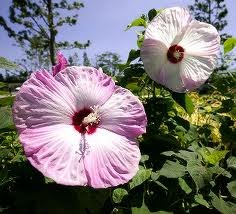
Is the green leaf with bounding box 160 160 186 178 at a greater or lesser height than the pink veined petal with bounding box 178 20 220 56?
lesser

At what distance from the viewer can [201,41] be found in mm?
1317

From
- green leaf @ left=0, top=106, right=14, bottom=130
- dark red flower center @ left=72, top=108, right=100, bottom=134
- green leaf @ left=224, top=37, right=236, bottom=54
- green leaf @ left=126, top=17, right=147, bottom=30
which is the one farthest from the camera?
green leaf @ left=224, top=37, right=236, bottom=54

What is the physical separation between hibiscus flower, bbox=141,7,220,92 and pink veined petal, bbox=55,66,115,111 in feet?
0.83

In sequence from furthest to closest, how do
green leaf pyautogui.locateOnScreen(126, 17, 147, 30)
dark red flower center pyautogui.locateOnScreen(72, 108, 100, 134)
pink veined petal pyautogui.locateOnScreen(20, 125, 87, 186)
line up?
green leaf pyautogui.locateOnScreen(126, 17, 147, 30), dark red flower center pyautogui.locateOnScreen(72, 108, 100, 134), pink veined petal pyautogui.locateOnScreen(20, 125, 87, 186)

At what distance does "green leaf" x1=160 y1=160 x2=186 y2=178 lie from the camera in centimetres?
119

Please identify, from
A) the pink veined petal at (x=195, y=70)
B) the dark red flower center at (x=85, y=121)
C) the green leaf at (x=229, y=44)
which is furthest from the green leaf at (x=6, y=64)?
the green leaf at (x=229, y=44)

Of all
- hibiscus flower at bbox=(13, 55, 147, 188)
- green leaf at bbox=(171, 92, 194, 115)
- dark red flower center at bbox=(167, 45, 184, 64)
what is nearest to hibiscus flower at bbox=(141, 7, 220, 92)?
dark red flower center at bbox=(167, 45, 184, 64)

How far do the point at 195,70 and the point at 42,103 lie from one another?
554mm

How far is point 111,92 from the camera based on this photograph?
103cm

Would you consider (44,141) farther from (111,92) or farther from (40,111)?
(111,92)

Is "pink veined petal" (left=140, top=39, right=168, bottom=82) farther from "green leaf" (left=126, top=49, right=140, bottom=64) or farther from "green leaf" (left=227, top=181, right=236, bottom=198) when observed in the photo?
"green leaf" (left=227, top=181, right=236, bottom=198)

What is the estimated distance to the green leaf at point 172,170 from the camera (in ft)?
3.90

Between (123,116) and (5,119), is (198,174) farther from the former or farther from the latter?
(5,119)

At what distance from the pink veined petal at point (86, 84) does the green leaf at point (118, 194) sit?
0.28 m
